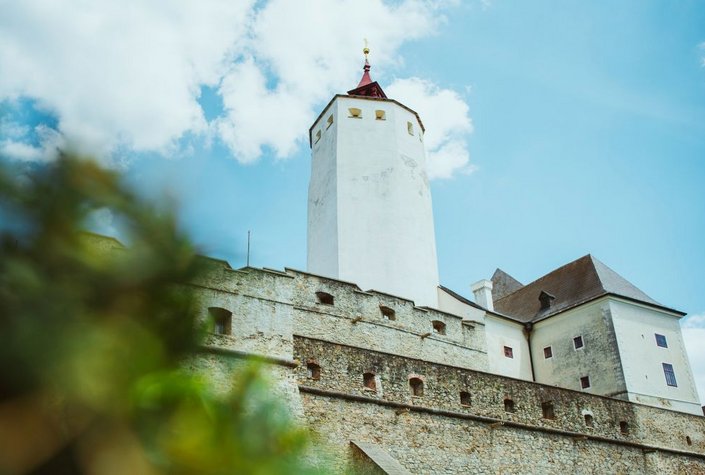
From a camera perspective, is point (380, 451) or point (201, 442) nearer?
point (201, 442)

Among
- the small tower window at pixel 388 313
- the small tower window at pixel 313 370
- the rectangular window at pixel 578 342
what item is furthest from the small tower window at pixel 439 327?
Result: the small tower window at pixel 313 370

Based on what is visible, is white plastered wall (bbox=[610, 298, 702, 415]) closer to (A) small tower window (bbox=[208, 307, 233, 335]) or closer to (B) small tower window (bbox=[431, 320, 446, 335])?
(B) small tower window (bbox=[431, 320, 446, 335])

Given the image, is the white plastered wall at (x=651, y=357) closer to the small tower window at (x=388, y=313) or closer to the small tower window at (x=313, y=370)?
the small tower window at (x=388, y=313)

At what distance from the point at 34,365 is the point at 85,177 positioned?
81cm

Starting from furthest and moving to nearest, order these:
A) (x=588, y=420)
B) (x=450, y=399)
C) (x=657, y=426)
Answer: (x=657, y=426), (x=588, y=420), (x=450, y=399)

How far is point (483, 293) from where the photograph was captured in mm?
26016

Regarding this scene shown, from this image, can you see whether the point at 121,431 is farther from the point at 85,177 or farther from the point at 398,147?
the point at 398,147

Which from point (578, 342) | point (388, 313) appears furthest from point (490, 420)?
point (578, 342)

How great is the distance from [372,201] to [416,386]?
9868mm

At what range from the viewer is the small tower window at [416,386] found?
15.6 meters

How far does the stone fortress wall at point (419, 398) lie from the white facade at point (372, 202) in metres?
2.89

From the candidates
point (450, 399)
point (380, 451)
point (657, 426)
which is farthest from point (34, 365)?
point (657, 426)

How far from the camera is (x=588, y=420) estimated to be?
1855 cm

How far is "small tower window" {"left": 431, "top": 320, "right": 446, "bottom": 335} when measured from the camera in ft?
68.6
